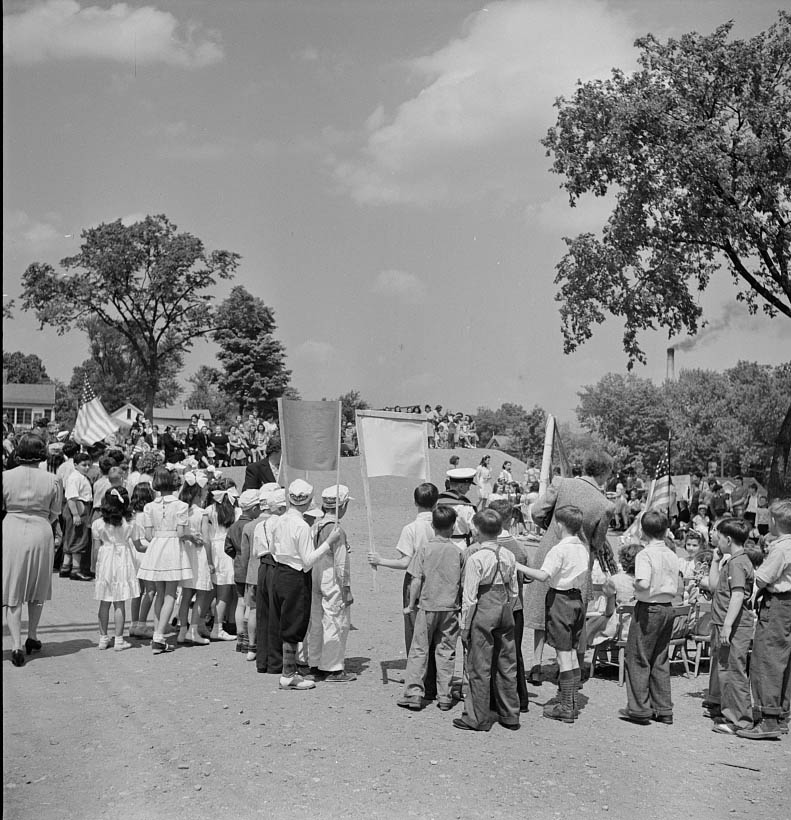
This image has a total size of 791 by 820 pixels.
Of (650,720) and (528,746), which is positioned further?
(650,720)

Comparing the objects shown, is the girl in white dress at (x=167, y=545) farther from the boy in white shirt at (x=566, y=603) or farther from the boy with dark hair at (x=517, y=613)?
the boy in white shirt at (x=566, y=603)

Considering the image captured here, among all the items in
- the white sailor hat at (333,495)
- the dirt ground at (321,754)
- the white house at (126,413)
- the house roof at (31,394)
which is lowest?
the dirt ground at (321,754)

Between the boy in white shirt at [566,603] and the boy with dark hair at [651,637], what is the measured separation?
0.42 metres

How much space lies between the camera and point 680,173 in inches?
839

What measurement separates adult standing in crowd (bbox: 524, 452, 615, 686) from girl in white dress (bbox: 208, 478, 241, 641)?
3.01m

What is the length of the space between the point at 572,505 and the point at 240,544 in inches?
128

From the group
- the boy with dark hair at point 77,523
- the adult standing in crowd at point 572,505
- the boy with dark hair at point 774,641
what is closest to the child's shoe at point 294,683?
the adult standing in crowd at point 572,505

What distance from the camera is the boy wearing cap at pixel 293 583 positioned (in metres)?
7.77

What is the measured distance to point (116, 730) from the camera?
6500 millimetres

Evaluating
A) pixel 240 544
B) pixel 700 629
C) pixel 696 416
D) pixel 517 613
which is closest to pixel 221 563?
pixel 240 544

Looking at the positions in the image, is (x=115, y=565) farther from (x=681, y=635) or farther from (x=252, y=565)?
(x=681, y=635)

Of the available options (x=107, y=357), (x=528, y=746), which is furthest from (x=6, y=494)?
(x=107, y=357)

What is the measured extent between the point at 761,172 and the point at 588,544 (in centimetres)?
1543

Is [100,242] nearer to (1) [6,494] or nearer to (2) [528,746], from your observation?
(1) [6,494]
